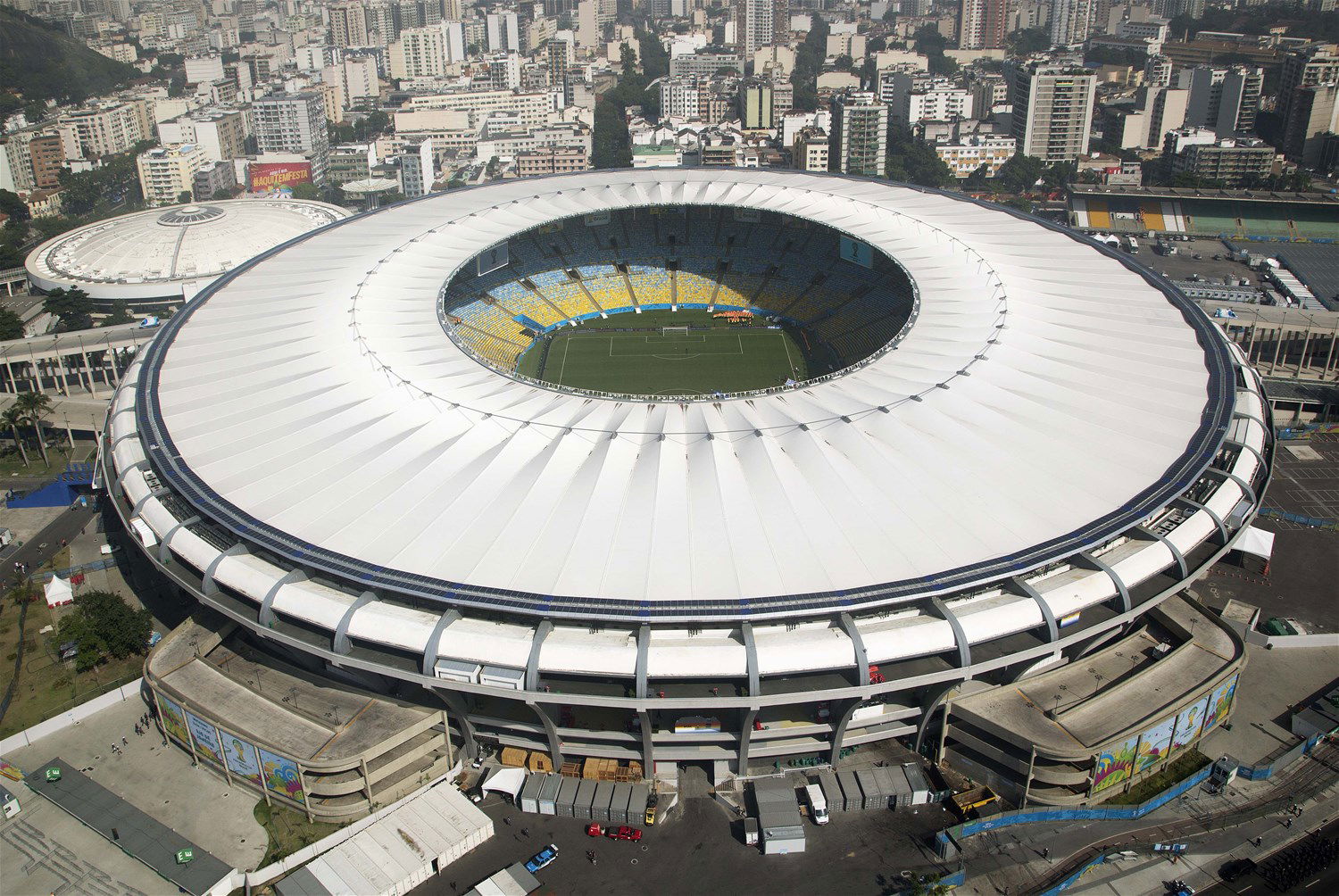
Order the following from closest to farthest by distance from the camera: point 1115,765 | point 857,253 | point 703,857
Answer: point 703,857 → point 1115,765 → point 857,253

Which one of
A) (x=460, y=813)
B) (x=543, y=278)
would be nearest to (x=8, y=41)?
(x=543, y=278)

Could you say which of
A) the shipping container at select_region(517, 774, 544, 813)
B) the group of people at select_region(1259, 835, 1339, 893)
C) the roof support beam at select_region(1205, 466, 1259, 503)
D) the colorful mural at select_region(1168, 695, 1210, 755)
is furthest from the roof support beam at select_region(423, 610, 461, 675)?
the roof support beam at select_region(1205, 466, 1259, 503)

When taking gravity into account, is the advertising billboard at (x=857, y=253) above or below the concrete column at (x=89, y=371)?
above

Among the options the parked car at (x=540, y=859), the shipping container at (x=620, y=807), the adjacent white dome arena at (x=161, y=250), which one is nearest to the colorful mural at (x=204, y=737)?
the parked car at (x=540, y=859)

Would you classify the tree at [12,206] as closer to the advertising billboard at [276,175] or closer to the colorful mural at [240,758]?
the advertising billboard at [276,175]

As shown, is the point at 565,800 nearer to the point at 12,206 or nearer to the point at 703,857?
the point at 703,857

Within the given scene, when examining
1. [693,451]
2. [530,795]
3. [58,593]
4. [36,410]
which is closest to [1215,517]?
[693,451]
